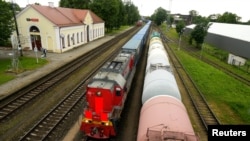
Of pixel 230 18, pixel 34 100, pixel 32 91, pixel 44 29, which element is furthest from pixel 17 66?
pixel 230 18

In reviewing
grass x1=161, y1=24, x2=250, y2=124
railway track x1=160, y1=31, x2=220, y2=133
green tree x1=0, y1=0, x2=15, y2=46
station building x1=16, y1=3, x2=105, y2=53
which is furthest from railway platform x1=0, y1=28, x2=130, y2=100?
grass x1=161, y1=24, x2=250, y2=124

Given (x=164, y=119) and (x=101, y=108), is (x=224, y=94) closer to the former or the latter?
(x=101, y=108)

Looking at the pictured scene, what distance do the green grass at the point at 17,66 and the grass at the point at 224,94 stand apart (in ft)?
69.4

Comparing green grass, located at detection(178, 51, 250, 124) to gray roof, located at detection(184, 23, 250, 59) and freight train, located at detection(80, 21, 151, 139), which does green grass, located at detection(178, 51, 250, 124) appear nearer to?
freight train, located at detection(80, 21, 151, 139)

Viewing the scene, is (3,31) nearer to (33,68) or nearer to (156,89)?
(33,68)

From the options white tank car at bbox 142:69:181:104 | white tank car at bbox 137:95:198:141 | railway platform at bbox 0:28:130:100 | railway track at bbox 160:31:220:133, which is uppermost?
white tank car at bbox 142:69:181:104

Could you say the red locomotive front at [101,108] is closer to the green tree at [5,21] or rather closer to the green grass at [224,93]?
the green grass at [224,93]

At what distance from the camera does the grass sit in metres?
16.4

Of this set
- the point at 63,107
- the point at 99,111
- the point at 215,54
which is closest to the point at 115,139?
the point at 99,111

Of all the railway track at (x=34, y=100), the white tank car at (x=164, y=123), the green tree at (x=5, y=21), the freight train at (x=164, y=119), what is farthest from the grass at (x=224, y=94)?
the green tree at (x=5, y=21)

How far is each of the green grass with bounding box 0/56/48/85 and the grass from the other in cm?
2116

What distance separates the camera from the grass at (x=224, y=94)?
16409mm

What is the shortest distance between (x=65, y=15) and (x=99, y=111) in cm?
3497

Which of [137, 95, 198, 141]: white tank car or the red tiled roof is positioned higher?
the red tiled roof
